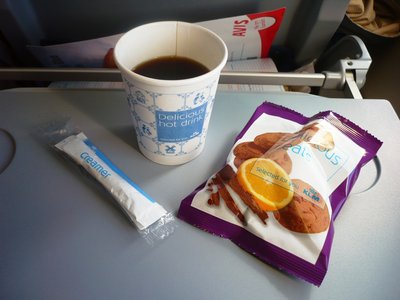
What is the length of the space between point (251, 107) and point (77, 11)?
324 millimetres

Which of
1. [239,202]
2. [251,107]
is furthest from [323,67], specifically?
[239,202]

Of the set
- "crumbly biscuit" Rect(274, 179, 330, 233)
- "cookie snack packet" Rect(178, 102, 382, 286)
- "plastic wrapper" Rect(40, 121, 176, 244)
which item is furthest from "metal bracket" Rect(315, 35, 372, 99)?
"plastic wrapper" Rect(40, 121, 176, 244)

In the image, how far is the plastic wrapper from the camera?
0.34m

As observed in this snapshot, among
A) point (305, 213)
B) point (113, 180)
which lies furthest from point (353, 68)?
point (113, 180)

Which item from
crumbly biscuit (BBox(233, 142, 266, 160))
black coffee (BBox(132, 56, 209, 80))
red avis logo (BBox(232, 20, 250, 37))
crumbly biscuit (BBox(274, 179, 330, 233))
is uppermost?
black coffee (BBox(132, 56, 209, 80))

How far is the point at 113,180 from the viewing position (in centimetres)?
36

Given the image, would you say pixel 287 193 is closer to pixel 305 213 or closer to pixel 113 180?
pixel 305 213

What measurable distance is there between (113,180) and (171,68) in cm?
16

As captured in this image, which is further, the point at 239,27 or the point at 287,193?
the point at 239,27

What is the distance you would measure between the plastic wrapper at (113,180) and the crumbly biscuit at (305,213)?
13 centimetres

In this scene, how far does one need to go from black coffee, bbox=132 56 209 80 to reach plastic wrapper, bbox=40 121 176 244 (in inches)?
5.1

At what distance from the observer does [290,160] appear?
36 cm

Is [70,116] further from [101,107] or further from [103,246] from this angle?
[103,246]

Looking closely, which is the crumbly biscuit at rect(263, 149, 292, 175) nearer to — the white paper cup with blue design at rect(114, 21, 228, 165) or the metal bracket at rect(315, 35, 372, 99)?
the white paper cup with blue design at rect(114, 21, 228, 165)
